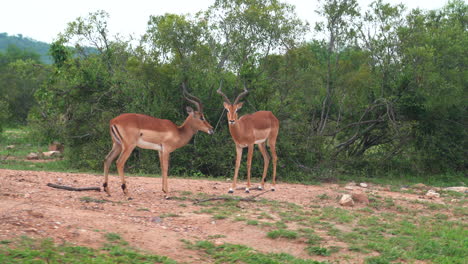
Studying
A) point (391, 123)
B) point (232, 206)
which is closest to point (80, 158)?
point (232, 206)

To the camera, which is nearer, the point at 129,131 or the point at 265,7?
the point at 129,131

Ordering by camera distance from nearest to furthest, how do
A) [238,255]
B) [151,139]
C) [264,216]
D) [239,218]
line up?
[238,255]
[239,218]
[264,216]
[151,139]

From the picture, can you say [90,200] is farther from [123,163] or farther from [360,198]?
[360,198]

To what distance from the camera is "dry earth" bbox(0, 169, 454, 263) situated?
5672mm

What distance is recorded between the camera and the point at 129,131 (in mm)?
8484

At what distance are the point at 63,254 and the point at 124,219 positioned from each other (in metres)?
1.80

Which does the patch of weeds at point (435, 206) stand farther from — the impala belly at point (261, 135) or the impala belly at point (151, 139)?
the impala belly at point (151, 139)

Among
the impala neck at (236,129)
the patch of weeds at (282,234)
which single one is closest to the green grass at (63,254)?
the patch of weeds at (282,234)

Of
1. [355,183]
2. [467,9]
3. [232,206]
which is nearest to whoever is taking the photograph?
[232,206]

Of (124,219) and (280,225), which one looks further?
(280,225)

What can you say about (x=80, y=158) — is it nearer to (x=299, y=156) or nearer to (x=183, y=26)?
(x=183, y=26)

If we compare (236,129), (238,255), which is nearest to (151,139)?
(236,129)

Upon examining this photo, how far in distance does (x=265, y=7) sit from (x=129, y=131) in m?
6.70

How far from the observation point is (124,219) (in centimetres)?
679
